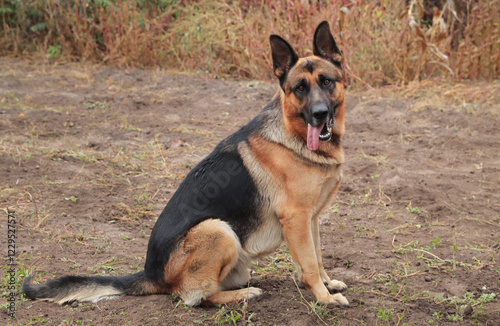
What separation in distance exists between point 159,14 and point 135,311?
30.5 ft

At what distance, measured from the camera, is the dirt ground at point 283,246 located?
11.1ft

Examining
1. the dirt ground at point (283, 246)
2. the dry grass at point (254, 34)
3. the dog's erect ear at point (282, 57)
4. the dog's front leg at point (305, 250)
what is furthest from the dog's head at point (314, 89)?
the dry grass at point (254, 34)

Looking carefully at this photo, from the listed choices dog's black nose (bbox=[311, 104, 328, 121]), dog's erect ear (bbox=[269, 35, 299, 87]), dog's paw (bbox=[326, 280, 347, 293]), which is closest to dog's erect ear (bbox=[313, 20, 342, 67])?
dog's erect ear (bbox=[269, 35, 299, 87])

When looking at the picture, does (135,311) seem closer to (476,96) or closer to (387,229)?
(387,229)

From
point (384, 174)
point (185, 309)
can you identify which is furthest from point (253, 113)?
point (185, 309)

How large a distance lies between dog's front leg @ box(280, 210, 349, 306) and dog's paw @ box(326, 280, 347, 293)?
8.6 inches

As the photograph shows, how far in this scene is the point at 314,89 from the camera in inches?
133

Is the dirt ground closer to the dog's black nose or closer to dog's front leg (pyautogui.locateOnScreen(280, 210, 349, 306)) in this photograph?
dog's front leg (pyautogui.locateOnScreen(280, 210, 349, 306))

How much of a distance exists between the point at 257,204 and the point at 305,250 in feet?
1.53

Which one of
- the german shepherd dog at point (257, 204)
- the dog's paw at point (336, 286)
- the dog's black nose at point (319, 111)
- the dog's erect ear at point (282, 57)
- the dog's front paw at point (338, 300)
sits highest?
the dog's erect ear at point (282, 57)

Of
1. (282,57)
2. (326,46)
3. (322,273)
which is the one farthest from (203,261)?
(326,46)

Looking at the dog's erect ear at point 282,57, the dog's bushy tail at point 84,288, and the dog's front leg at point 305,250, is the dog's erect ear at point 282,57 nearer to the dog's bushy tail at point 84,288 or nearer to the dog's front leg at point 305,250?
the dog's front leg at point 305,250

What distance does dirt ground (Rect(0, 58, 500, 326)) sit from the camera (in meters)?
3.38

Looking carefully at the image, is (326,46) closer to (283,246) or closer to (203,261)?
(203,261)
